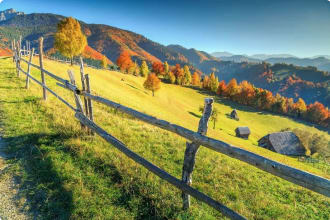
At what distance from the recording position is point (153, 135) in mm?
8250

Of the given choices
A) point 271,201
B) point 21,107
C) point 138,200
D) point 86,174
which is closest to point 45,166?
point 86,174

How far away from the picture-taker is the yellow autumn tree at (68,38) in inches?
1345

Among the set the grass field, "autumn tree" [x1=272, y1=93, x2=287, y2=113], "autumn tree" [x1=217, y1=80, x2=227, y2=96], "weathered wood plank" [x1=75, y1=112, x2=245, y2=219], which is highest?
"weathered wood plank" [x1=75, y1=112, x2=245, y2=219]

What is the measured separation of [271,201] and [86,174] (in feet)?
17.2

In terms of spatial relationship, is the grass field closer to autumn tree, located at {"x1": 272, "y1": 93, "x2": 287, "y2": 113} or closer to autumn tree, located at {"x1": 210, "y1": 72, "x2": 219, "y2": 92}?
autumn tree, located at {"x1": 272, "y1": 93, "x2": 287, "y2": 113}

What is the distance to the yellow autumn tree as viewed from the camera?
112 ft

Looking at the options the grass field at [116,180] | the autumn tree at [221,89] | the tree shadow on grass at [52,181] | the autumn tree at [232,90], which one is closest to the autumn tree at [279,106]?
the autumn tree at [232,90]

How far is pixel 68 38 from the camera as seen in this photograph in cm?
3453

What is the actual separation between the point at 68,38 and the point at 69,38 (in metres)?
0.19

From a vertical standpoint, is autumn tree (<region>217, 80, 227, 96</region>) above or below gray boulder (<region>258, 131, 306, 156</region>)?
above

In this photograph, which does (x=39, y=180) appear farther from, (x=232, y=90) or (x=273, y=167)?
(x=232, y=90)

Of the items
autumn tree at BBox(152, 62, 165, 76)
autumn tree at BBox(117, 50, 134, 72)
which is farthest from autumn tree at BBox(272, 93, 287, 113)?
autumn tree at BBox(117, 50, 134, 72)

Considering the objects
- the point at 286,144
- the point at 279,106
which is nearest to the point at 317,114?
the point at 279,106

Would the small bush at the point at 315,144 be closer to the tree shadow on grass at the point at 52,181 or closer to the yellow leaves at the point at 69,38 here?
the tree shadow on grass at the point at 52,181
